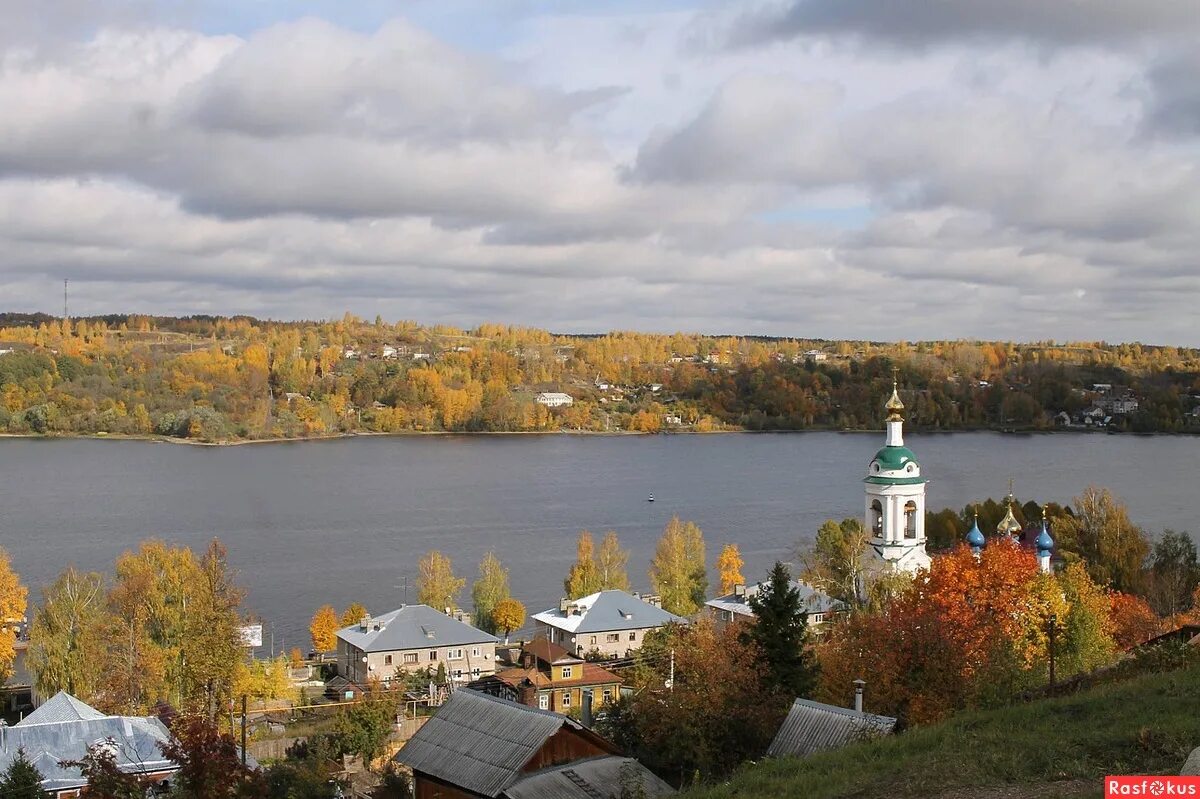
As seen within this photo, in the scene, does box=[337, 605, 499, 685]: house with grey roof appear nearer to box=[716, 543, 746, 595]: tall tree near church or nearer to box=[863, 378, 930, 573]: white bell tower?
box=[863, 378, 930, 573]: white bell tower

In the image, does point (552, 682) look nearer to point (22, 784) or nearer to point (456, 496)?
point (22, 784)

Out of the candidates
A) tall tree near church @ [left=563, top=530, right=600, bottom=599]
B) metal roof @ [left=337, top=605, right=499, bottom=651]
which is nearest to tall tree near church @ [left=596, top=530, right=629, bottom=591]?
tall tree near church @ [left=563, top=530, right=600, bottom=599]

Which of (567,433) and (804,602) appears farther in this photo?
(567,433)

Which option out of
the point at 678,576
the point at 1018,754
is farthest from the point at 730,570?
the point at 1018,754

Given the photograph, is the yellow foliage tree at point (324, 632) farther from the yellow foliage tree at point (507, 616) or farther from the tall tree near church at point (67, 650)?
the tall tree near church at point (67, 650)

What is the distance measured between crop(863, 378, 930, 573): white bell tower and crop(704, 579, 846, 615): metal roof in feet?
3.56

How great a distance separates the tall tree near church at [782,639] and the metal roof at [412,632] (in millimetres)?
7276

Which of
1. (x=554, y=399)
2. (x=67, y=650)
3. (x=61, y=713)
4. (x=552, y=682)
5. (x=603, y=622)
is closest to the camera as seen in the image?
(x=61, y=713)

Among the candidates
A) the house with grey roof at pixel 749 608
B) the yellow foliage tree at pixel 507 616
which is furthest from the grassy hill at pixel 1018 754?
the yellow foliage tree at pixel 507 616

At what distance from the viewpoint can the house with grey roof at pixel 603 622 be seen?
16.5 m

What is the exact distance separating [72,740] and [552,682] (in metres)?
5.14

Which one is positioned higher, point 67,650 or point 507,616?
point 67,650

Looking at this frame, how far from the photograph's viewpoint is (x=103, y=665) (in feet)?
42.9

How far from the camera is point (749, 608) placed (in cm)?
1591
